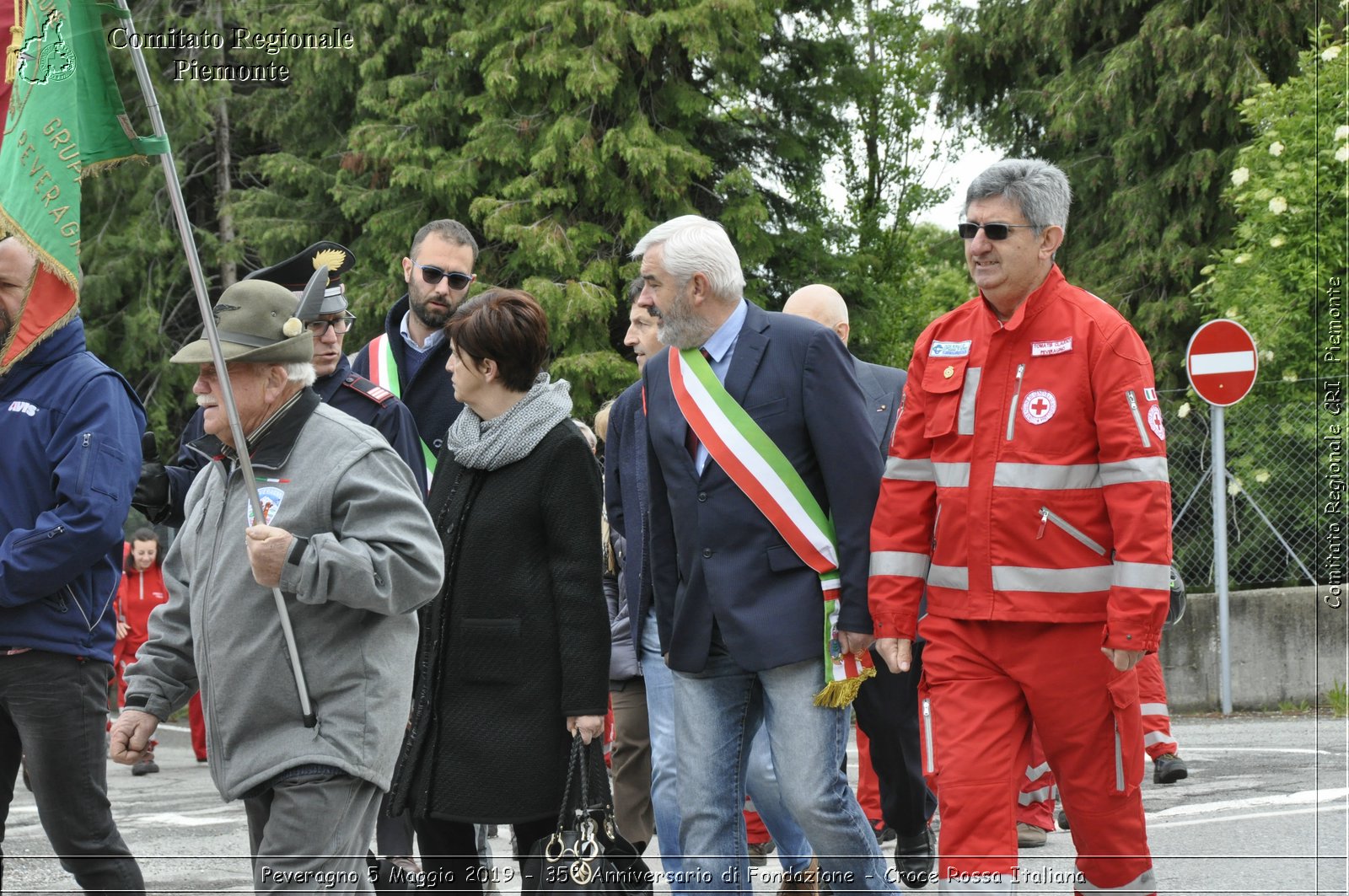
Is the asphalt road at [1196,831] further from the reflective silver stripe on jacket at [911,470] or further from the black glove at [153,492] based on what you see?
the reflective silver stripe on jacket at [911,470]

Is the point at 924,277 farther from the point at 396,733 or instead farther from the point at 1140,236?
the point at 396,733

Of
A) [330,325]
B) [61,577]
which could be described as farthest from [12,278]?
[330,325]

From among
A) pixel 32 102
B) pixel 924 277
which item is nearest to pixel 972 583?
pixel 32 102

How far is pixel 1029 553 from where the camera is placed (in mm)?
4723

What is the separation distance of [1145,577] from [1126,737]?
500 millimetres

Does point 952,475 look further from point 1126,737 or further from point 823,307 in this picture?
point 823,307

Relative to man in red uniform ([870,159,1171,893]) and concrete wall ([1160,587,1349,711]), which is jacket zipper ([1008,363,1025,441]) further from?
concrete wall ([1160,587,1349,711])

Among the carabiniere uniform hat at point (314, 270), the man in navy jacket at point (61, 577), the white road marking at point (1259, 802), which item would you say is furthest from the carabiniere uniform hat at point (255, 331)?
the white road marking at point (1259, 802)

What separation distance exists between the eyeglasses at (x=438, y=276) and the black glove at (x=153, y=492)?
129 cm

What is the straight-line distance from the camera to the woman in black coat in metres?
4.72

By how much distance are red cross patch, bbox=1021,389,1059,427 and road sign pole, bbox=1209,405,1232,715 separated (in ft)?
29.1

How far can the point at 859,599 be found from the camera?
16.3 feet

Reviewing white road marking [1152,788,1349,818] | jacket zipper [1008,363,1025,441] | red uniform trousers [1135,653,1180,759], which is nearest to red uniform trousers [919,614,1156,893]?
jacket zipper [1008,363,1025,441]

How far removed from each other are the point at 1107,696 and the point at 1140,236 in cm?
1610
